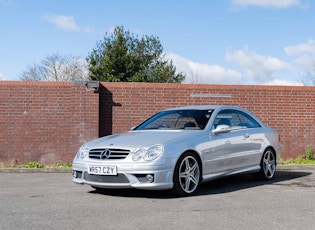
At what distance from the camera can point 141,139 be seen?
7.22 meters

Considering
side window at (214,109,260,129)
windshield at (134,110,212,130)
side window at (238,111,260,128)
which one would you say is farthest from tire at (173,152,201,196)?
side window at (238,111,260,128)

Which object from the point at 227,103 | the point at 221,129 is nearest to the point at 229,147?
the point at 221,129

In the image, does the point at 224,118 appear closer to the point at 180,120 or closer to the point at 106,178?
the point at 180,120

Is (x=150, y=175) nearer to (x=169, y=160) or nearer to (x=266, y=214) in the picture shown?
(x=169, y=160)

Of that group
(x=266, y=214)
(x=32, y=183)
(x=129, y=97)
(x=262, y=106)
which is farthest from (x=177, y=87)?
(x=266, y=214)

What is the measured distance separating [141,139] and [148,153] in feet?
1.55

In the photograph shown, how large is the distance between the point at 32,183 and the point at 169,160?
11.6 ft

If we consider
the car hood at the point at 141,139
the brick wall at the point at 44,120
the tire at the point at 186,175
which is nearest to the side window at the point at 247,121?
the car hood at the point at 141,139

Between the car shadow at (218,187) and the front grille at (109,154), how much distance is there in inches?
26.5

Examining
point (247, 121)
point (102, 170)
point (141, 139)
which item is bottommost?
point (102, 170)

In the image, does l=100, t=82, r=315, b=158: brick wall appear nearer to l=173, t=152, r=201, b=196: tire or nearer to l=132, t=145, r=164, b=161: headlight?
l=173, t=152, r=201, b=196: tire

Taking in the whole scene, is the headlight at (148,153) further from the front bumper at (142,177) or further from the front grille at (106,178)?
the front grille at (106,178)

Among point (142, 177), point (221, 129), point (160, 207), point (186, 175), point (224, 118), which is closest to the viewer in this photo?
point (160, 207)

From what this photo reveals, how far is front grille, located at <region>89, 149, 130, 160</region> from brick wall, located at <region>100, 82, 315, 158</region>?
5.68 metres
